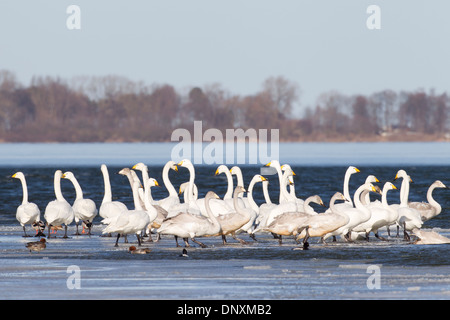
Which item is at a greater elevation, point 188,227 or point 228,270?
point 188,227

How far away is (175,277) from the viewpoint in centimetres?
1208

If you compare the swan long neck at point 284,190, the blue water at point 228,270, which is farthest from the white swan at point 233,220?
the swan long neck at point 284,190

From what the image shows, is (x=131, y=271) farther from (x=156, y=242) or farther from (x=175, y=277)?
(x=156, y=242)

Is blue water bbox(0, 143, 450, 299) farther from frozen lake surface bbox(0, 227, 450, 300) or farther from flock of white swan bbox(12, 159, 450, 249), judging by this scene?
flock of white swan bbox(12, 159, 450, 249)

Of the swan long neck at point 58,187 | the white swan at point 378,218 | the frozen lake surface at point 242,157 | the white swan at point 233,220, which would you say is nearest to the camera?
the white swan at point 233,220

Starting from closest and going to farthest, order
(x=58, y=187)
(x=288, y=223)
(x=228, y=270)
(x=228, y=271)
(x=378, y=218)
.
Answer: (x=228, y=271) < (x=228, y=270) < (x=288, y=223) < (x=378, y=218) < (x=58, y=187)

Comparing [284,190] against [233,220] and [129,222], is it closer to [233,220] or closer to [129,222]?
[233,220]

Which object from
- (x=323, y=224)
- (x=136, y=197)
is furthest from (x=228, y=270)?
(x=136, y=197)

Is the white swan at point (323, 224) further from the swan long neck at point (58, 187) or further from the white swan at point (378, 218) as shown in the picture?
the swan long neck at point (58, 187)

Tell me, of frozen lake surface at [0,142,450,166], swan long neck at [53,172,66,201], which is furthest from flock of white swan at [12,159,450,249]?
frozen lake surface at [0,142,450,166]

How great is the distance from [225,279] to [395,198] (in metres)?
17.5

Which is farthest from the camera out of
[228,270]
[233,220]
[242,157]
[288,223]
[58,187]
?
[242,157]

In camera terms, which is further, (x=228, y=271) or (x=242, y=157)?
(x=242, y=157)
